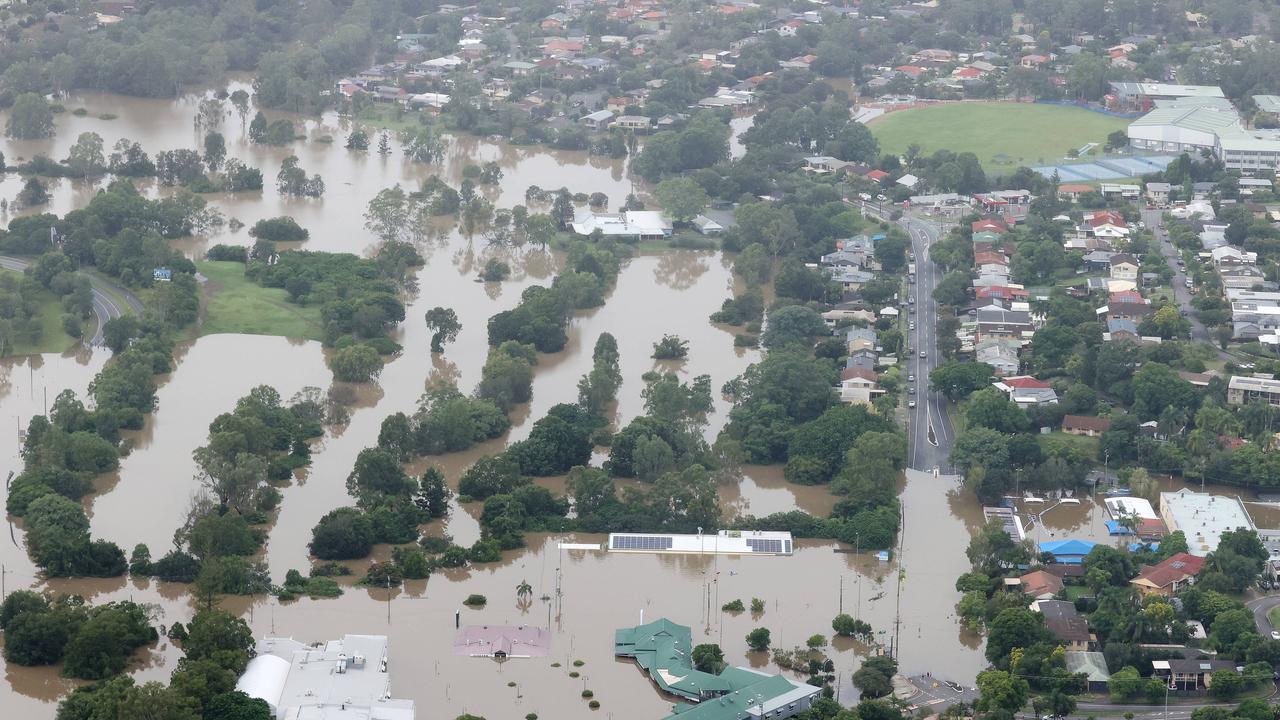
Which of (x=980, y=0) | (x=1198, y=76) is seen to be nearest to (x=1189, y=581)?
(x=1198, y=76)

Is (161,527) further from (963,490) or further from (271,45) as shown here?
(271,45)

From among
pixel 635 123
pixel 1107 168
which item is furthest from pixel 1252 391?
pixel 635 123

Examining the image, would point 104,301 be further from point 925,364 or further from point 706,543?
point 925,364

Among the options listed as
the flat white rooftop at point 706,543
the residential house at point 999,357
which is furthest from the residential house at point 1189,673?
the residential house at point 999,357

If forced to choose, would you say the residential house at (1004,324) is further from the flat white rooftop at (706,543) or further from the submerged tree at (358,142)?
the submerged tree at (358,142)

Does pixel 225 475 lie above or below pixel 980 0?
above

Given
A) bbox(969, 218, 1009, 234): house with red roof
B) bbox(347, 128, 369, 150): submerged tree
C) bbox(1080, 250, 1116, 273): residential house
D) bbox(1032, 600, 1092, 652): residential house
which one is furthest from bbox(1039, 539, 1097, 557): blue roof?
bbox(347, 128, 369, 150): submerged tree
